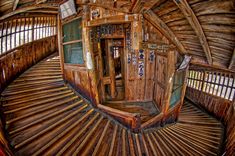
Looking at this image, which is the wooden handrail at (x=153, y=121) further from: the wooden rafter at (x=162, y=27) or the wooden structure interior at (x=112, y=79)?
the wooden rafter at (x=162, y=27)

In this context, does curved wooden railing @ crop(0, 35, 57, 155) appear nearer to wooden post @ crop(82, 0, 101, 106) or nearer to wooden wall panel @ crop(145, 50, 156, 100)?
wooden post @ crop(82, 0, 101, 106)

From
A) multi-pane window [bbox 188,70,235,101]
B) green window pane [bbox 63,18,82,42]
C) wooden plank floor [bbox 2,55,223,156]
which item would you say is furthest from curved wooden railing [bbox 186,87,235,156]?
green window pane [bbox 63,18,82,42]

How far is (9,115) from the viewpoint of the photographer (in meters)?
3.81

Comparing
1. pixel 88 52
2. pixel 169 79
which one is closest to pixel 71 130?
pixel 88 52

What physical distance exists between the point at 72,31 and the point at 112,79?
10.3 ft

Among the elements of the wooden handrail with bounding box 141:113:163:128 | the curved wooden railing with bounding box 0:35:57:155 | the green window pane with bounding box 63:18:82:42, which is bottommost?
the wooden handrail with bounding box 141:113:163:128

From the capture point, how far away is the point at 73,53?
5.32 meters

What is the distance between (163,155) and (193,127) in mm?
2573

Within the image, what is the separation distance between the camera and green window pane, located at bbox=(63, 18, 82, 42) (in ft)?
16.1

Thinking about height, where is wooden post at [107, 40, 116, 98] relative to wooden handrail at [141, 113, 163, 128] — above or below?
above

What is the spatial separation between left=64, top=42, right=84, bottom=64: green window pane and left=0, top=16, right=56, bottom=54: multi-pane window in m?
1.88

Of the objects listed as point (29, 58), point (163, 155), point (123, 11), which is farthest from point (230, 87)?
point (29, 58)

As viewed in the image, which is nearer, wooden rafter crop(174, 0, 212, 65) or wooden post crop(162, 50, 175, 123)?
wooden rafter crop(174, 0, 212, 65)

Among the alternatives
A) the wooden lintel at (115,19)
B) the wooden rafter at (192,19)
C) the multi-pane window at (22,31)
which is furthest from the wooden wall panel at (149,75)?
the multi-pane window at (22,31)
